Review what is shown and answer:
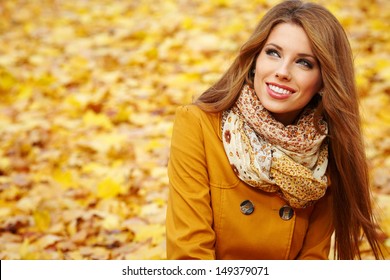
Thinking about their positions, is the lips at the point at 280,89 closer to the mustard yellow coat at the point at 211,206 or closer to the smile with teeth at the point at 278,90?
the smile with teeth at the point at 278,90

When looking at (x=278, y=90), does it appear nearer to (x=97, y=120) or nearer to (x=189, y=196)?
(x=189, y=196)

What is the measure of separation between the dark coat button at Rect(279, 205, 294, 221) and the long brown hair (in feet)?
0.69

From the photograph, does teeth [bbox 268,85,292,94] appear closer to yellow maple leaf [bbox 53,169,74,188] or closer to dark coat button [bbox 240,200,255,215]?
dark coat button [bbox 240,200,255,215]

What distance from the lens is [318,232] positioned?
7.09 feet

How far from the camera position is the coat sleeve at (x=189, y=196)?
6.15 ft

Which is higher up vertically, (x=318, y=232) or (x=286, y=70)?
(x=286, y=70)

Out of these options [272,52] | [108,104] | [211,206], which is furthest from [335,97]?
[108,104]

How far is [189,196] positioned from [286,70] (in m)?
0.57

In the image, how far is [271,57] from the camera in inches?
73.4

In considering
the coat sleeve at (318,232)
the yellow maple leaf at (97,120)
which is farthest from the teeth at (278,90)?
the yellow maple leaf at (97,120)

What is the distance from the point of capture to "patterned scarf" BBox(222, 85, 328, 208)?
1.86 m

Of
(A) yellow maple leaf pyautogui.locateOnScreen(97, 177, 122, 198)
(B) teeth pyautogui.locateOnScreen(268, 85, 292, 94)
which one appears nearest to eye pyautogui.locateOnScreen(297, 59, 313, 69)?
(B) teeth pyautogui.locateOnScreen(268, 85, 292, 94)

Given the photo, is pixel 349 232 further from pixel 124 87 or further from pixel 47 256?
pixel 124 87
